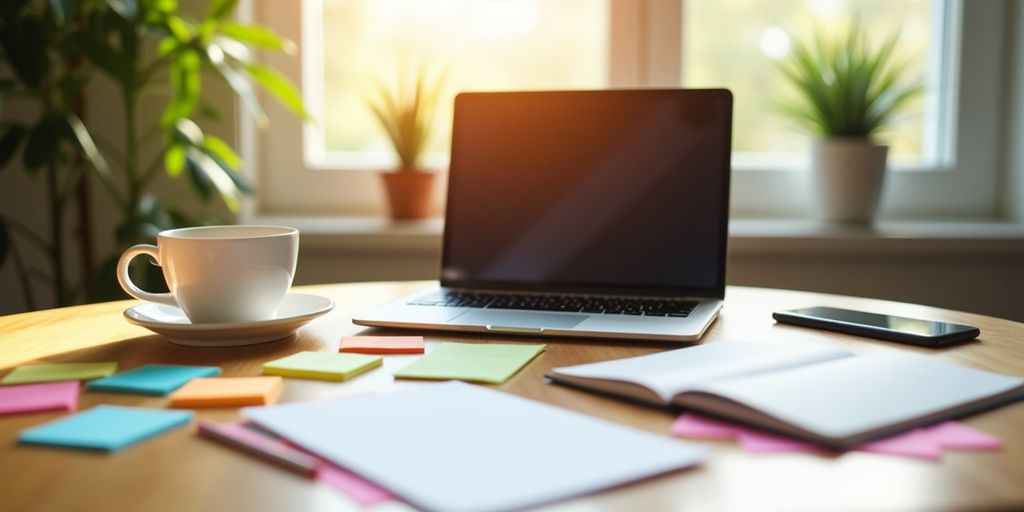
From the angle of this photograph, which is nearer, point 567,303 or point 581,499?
point 581,499

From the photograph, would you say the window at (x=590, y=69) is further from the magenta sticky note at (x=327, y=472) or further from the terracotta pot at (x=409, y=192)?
→ the magenta sticky note at (x=327, y=472)

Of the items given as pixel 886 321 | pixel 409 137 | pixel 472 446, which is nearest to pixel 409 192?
pixel 409 137

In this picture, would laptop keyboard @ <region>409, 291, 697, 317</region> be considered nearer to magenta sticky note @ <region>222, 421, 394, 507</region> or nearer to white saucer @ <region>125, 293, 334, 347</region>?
white saucer @ <region>125, 293, 334, 347</region>

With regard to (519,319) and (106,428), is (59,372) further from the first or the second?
(519,319)

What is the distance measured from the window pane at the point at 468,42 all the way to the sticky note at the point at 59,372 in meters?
1.31

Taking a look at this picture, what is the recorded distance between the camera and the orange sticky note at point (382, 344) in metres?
0.74

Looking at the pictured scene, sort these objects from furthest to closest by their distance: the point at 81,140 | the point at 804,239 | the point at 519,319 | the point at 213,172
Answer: the point at 804,239
the point at 213,172
the point at 81,140
the point at 519,319

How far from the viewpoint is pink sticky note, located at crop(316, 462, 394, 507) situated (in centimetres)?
42

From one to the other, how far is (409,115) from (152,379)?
1197mm

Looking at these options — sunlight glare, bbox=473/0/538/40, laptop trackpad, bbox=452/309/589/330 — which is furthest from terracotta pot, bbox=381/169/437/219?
laptop trackpad, bbox=452/309/589/330

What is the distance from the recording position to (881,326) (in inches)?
32.0

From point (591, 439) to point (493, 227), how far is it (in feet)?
1.93

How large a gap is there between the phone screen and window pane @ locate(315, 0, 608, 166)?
1.14 meters

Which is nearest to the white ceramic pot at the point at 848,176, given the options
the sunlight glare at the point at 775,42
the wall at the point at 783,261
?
the wall at the point at 783,261
